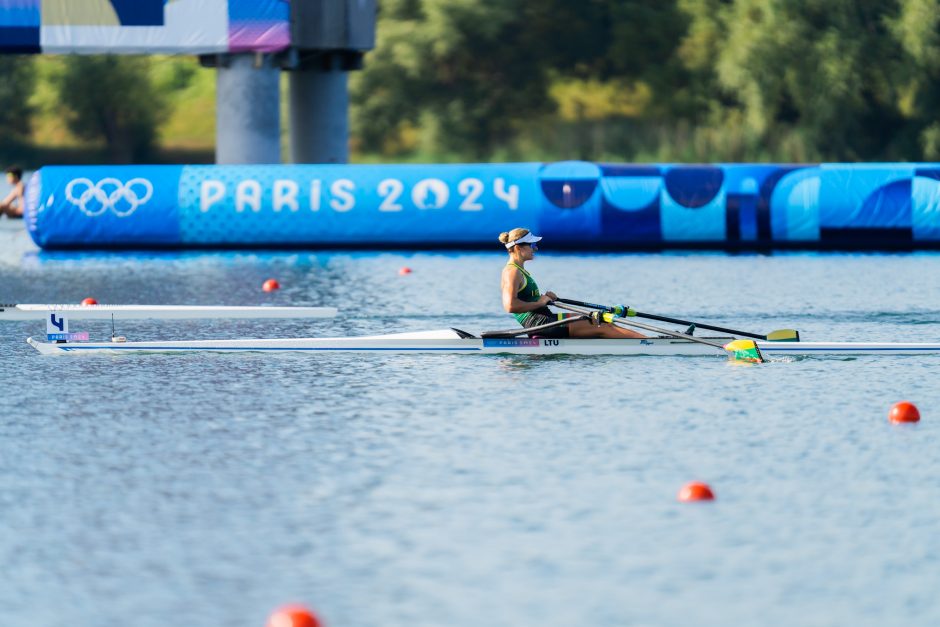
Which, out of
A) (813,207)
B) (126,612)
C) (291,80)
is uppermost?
(291,80)

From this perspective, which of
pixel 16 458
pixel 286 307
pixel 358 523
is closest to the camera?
pixel 358 523

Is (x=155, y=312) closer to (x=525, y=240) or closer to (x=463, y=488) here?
(x=525, y=240)

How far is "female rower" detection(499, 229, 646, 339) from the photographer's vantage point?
52.0ft

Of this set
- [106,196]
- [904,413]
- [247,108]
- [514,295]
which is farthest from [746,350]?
[247,108]

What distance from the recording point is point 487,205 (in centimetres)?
2827

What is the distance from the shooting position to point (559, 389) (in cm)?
1387

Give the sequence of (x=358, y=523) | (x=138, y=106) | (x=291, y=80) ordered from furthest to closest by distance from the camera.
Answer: (x=138, y=106) < (x=291, y=80) < (x=358, y=523)

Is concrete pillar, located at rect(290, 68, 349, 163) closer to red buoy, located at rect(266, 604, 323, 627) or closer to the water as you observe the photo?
the water

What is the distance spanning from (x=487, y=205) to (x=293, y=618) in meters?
21.2

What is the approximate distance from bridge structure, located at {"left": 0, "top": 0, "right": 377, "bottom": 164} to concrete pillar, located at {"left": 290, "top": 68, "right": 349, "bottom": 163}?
2.45ft

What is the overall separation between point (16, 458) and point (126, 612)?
3.74m

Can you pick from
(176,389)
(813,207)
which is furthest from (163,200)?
(176,389)

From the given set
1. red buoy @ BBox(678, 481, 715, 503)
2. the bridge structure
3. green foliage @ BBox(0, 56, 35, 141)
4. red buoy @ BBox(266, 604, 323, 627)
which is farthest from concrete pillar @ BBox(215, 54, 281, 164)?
green foliage @ BBox(0, 56, 35, 141)

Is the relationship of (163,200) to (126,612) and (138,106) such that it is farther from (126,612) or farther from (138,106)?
(138,106)
